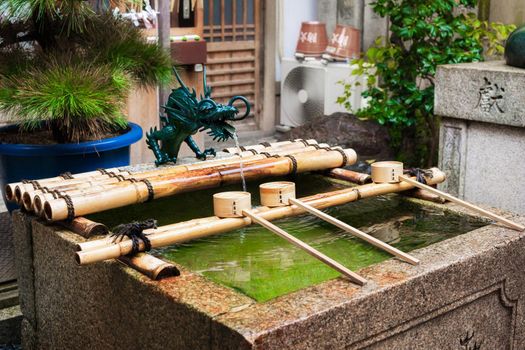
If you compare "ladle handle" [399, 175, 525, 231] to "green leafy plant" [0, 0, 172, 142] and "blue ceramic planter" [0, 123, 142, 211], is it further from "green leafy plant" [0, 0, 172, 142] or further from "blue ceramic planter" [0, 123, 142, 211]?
"blue ceramic planter" [0, 123, 142, 211]

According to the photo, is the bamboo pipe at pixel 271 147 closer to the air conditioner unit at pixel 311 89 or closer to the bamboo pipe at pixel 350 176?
the bamboo pipe at pixel 350 176

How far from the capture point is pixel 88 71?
166 inches

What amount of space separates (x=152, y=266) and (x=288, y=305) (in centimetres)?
52

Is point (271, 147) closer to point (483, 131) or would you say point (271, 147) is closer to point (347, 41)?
point (483, 131)

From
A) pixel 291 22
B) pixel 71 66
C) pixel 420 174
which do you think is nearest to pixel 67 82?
pixel 71 66

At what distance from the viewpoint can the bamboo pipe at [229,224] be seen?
281 cm

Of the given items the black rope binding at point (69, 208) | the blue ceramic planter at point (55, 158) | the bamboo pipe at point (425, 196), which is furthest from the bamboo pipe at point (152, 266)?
the blue ceramic planter at point (55, 158)

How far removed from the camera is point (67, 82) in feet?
13.4

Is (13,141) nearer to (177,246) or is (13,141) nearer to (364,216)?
(177,246)

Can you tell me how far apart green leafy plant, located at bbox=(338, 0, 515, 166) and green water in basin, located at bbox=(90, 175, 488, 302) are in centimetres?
330

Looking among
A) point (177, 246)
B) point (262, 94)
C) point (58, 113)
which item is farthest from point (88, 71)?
point (262, 94)

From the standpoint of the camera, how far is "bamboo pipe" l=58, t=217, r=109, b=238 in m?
3.18

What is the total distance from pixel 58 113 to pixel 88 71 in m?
0.33

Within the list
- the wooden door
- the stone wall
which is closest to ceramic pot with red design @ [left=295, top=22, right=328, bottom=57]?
the wooden door
